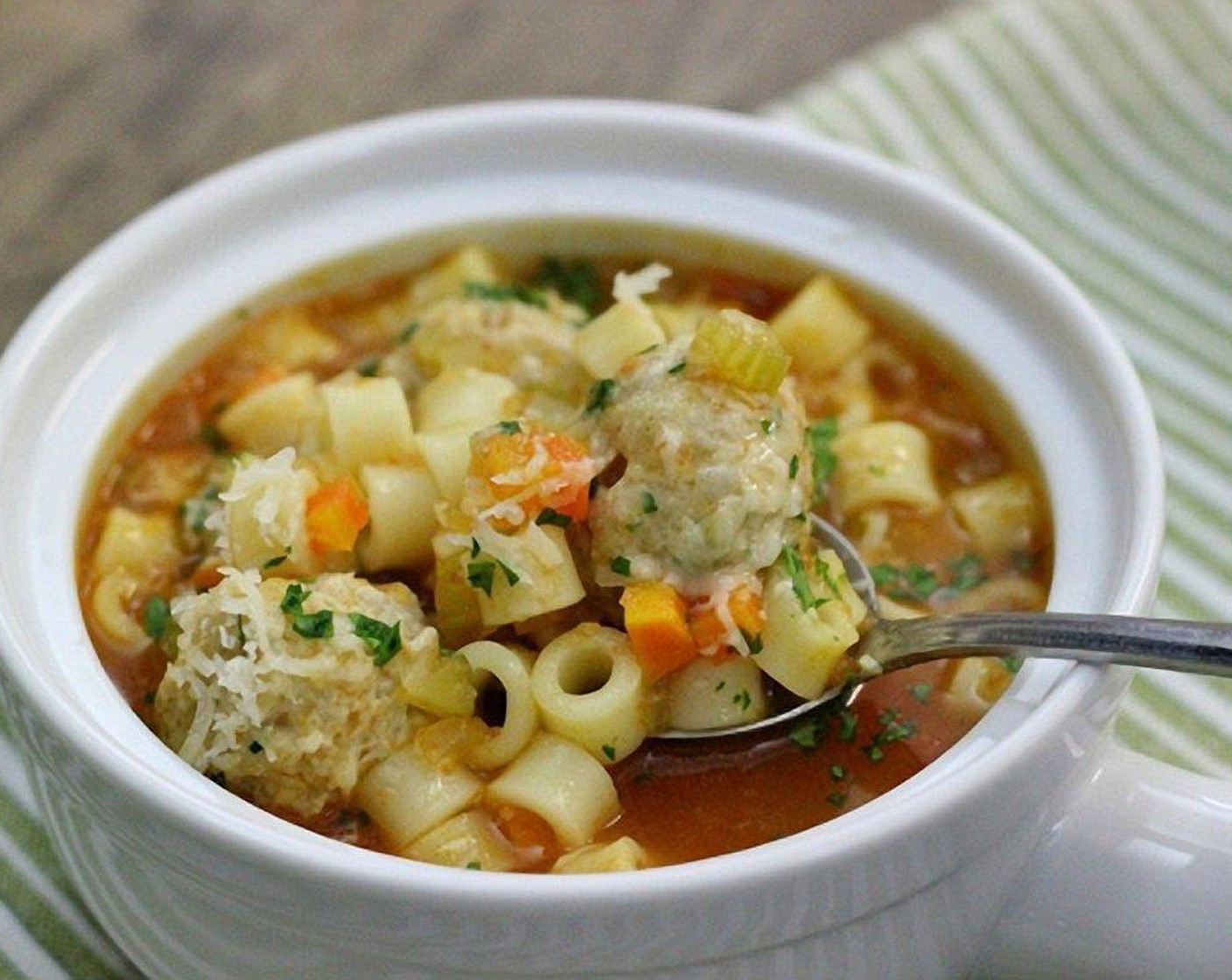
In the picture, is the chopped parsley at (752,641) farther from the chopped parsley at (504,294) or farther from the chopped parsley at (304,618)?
the chopped parsley at (504,294)

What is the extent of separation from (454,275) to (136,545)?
80cm

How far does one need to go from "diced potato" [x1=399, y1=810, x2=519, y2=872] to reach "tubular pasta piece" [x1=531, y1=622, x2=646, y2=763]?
0.17 meters

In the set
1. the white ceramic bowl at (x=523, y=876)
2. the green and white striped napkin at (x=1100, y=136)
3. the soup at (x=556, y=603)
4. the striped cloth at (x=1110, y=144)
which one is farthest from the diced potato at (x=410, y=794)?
→ the green and white striped napkin at (x=1100, y=136)

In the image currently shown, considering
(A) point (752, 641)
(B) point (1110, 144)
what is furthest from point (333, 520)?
(B) point (1110, 144)

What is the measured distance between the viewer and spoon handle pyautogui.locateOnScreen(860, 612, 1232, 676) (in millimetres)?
2051

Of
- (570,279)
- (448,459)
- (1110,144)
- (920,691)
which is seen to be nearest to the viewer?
(920,691)

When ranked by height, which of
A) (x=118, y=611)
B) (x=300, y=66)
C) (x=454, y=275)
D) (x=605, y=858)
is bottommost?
(x=300, y=66)

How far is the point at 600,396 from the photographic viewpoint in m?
2.51

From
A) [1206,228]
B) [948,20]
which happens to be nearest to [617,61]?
[948,20]

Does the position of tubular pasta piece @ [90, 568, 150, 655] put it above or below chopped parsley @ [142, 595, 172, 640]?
below

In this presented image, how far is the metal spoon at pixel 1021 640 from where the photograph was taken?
81.0 inches

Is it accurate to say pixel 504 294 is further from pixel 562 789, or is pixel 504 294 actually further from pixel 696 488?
pixel 562 789

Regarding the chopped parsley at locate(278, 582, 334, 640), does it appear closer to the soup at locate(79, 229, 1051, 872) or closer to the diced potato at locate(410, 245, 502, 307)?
the soup at locate(79, 229, 1051, 872)

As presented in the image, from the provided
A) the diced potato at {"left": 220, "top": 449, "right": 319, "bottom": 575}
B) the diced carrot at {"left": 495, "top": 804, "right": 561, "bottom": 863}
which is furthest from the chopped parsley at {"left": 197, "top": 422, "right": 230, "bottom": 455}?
the diced carrot at {"left": 495, "top": 804, "right": 561, "bottom": 863}
